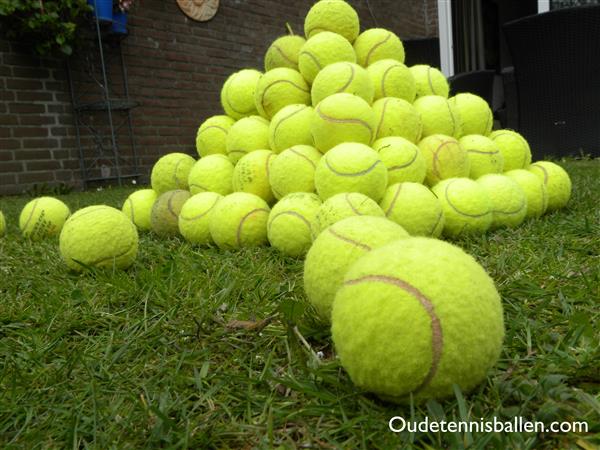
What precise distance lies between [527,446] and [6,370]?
1002 mm

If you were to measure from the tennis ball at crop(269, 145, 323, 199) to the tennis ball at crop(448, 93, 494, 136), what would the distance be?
2.76ft

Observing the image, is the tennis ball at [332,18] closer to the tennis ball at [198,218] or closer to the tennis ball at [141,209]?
the tennis ball at [198,218]

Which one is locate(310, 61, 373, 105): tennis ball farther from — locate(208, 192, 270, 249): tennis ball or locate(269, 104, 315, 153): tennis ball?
locate(208, 192, 270, 249): tennis ball

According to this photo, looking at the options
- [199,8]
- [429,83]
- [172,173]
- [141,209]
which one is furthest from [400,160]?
[199,8]

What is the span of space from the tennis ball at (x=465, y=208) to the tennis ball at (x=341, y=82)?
527 mm

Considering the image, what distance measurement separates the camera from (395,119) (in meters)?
2.02

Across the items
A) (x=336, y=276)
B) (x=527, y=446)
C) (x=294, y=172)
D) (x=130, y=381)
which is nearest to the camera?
(x=527, y=446)

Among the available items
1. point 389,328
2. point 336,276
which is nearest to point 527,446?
point 389,328

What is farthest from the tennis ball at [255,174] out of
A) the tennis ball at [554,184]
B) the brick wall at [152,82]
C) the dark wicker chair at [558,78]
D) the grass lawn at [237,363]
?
the brick wall at [152,82]

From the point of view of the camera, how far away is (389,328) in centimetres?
78

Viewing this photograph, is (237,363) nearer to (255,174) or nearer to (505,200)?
(255,174)

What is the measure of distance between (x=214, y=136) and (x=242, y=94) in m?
0.25

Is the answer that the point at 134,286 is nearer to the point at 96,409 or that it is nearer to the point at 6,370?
the point at 6,370

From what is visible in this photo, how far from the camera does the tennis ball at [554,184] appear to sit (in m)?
2.22
